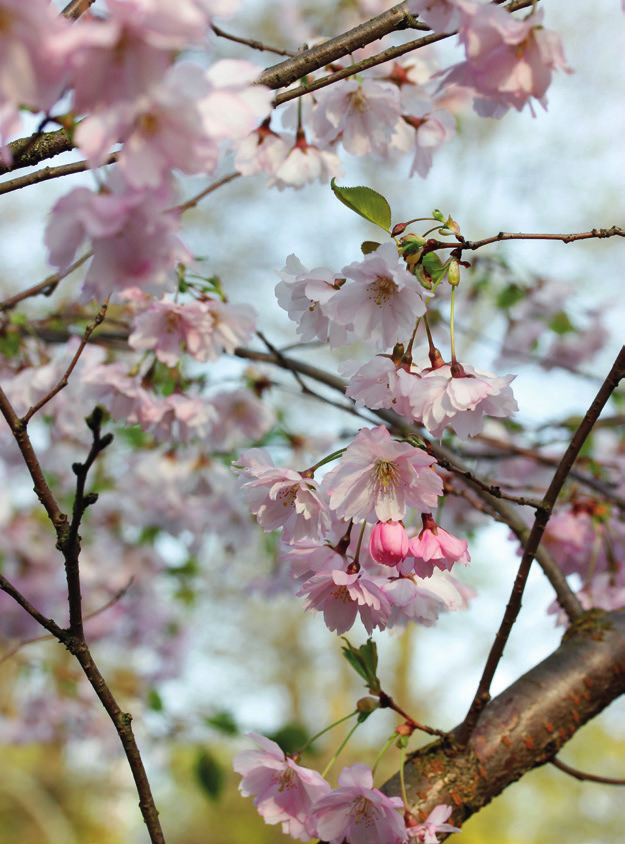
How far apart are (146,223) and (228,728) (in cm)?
211

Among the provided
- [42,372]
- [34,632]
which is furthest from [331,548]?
[34,632]

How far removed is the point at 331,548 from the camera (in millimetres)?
832

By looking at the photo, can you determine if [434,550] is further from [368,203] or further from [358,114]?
[358,114]

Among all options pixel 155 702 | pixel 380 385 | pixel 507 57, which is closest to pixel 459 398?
pixel 380 385

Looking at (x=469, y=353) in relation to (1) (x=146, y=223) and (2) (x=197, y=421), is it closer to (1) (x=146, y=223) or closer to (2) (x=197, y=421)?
(2) (x=197, y=421)

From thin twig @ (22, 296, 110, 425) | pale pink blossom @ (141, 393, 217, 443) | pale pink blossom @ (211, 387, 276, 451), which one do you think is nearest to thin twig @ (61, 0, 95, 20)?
thin twig @ (22, 296, 110, 425)

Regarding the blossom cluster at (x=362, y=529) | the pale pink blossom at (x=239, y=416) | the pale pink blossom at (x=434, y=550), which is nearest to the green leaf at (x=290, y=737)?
the pale pink blossom at (x=239, y=416)

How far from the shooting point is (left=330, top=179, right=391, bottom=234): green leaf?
786 mm

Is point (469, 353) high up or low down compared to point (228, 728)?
up

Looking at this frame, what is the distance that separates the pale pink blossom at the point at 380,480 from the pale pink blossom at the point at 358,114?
2.52 ft

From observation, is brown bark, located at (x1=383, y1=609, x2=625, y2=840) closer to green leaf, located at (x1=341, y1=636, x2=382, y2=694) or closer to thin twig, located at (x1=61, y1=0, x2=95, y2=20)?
green leaf, located at (x1=341, y1=636, x2=382, y2=694)

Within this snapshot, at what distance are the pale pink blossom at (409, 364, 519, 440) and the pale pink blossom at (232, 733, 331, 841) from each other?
466 mm

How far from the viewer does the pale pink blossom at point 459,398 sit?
0.76 metres

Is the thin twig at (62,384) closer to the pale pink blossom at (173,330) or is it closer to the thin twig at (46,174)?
the thin twig at (46,174)
